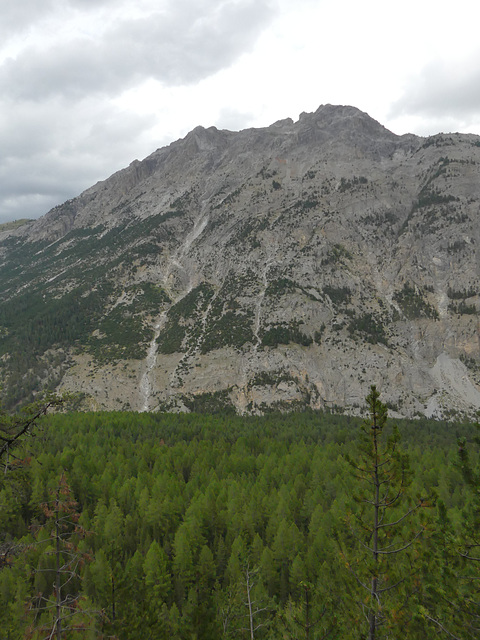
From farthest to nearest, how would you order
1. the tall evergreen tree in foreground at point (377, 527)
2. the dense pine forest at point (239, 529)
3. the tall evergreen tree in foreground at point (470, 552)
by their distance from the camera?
the tall evergreen tree in foreground at point (470, 552)
the dense pine forest at point (239, 529)
the tall evergreen tree in foreground at point (377, 527)

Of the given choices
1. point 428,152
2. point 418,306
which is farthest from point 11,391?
point 428,152

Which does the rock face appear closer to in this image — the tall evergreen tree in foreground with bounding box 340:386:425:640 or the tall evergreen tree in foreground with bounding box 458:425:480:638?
the tall evergreen tree in foreground with bounding box 458:425:480:638

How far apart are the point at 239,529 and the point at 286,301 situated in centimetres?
9967

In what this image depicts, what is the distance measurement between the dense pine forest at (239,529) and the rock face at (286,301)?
20586mm

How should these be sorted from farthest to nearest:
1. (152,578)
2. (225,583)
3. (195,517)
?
(195,517)
(225,583)
(152,578)

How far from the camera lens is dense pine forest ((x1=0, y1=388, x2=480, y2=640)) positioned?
39.4 ft

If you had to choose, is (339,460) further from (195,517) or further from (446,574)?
(446,574)

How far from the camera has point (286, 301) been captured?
445ft

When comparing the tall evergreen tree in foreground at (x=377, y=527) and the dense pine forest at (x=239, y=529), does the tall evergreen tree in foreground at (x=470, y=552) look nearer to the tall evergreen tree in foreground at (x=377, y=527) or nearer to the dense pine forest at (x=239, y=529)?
the dense pine forest at (x=239, y=529)

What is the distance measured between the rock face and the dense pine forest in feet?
67.5

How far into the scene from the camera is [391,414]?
99.8 meters

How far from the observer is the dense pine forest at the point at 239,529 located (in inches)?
472

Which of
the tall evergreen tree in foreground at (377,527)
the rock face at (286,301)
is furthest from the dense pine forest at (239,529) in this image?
the rock face at (286,301)

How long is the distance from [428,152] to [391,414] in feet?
505
